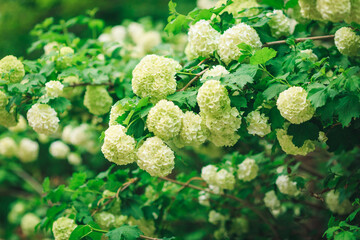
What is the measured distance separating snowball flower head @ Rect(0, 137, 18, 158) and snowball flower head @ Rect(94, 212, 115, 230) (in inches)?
84.5

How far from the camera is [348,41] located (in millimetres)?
1706

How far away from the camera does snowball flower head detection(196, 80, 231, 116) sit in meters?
1.51

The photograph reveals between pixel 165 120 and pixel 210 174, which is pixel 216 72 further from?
pixel 210 174

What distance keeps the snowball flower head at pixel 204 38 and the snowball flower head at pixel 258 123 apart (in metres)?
0.41

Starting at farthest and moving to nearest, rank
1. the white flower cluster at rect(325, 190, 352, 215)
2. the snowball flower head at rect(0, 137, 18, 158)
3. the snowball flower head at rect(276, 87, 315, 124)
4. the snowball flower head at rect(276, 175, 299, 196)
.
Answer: the snowball flower head at rect(0, 137, 18, 158) → the white flower cluster at rect(325, 190, 352, 215) → the snowball flower head at rect(276, 175, 299, 196) → the snowball flower head at rect(276, 87, 315, 124)

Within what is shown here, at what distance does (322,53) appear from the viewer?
2109 millimetres

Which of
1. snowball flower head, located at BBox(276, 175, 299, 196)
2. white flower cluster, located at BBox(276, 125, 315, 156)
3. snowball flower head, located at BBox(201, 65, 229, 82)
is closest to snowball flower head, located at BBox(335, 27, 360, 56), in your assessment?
white flower cluster, located at BBox(276, 125, 315, 156)

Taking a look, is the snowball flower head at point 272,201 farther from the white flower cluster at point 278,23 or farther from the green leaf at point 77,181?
the green leaf at point 77,181

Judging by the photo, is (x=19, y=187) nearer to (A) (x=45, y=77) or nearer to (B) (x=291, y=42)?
(A) (x=45, y=77)

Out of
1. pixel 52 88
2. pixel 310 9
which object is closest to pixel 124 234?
pixel 52 88

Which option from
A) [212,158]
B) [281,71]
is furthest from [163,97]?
[212,158]

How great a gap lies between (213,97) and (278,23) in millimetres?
805

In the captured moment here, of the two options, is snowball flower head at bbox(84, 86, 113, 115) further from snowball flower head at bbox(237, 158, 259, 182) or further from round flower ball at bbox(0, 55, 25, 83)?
snowball flower head at bbox(237, 158, 259, 182)

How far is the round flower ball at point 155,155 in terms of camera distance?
5.06 feet
